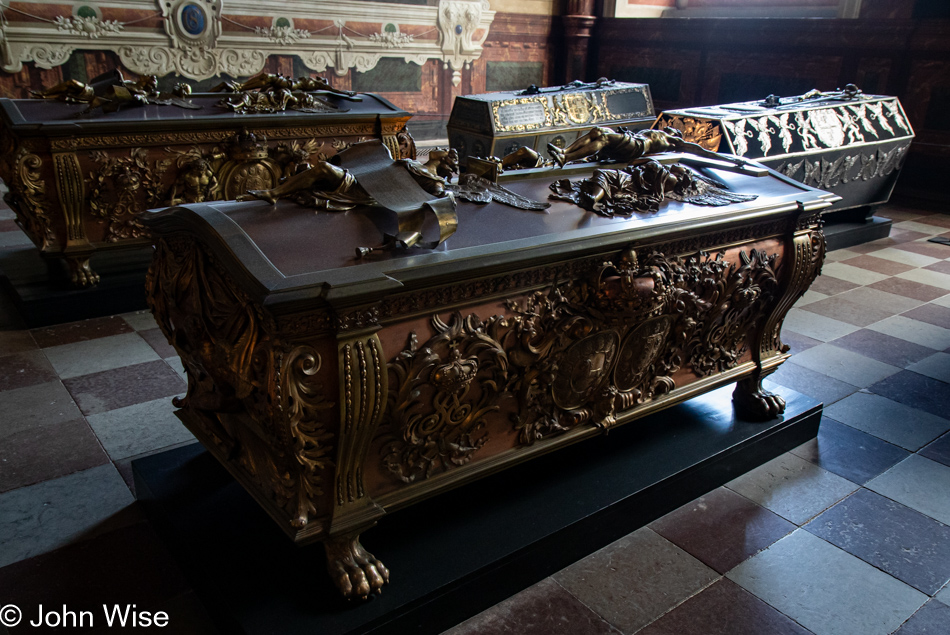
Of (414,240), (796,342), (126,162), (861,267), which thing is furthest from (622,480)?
(861,267)

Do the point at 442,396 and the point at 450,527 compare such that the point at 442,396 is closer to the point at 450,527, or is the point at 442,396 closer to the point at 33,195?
the point at 450,527

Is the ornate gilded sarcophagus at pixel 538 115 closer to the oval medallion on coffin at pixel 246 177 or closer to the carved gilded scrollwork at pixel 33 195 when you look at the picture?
the oval medallion on coffin at pixel 246 177

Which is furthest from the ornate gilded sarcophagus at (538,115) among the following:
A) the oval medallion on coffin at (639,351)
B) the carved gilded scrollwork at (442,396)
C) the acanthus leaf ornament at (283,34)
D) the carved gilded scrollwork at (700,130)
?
the carved gilded scrollwork at (442,396)

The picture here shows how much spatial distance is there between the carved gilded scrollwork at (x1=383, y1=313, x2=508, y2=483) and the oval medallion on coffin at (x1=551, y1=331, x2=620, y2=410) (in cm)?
22

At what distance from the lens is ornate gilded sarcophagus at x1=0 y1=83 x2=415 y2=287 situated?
3.60 m

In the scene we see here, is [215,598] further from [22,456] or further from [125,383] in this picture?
[125,383]

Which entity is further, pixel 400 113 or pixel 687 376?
pixel 400 113

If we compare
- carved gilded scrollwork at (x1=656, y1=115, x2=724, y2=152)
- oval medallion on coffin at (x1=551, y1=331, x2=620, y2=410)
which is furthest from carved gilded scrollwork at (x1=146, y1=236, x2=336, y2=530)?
carved gilded scrollwork at (x1=656, y1=115, x2=724, y2=152)

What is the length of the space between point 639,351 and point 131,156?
300 cm

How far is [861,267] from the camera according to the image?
4.97m

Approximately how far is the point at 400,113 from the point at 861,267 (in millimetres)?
3301

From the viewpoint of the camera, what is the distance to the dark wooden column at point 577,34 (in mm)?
9820

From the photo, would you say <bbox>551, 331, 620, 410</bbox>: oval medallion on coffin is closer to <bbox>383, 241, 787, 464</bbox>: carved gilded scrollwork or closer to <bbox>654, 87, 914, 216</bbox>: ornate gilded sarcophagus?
<bbox>383, 241, 787, 464</bbox>: carved gilded scrollwork

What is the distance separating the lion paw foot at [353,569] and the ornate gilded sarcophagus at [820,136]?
3.97m
